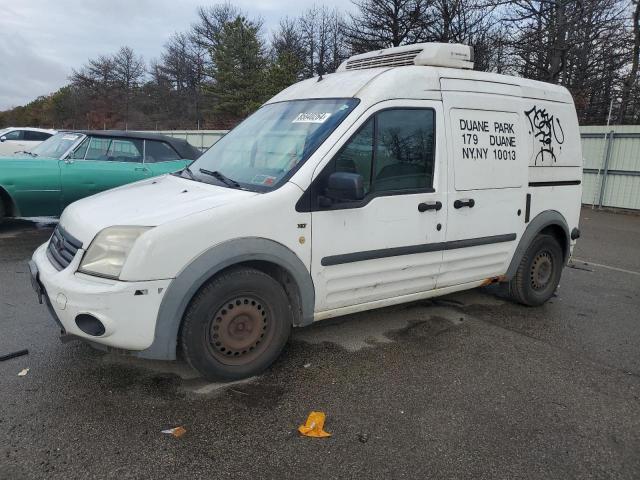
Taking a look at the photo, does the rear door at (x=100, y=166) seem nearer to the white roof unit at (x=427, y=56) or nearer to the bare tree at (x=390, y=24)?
the white roof unit at (x=427, y=56)

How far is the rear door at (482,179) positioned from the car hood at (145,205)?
6.17 feet

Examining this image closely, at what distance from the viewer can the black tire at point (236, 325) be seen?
3.22m

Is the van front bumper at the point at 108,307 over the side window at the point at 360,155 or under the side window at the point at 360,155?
under

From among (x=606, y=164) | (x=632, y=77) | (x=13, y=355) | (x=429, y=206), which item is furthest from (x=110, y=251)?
(x=632, y=77)

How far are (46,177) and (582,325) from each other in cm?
726

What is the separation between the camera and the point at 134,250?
9.75ft

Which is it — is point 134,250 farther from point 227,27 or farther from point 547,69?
point 227,27

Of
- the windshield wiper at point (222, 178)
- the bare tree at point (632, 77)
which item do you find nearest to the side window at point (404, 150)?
the windshield wiper at point (222, 178)

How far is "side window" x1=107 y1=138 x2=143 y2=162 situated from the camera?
8188 mm

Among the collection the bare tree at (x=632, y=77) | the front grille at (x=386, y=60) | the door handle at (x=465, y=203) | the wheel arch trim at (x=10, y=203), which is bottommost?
the wheel arch trim at (x=10, y=203)

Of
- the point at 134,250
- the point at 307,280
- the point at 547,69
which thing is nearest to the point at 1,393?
the point at 134,250

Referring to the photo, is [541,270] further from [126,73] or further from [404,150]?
[126,73]

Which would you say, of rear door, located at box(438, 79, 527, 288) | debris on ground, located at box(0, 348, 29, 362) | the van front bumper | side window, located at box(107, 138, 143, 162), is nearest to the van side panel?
rear door, located at box(438, 79, 527, 288)

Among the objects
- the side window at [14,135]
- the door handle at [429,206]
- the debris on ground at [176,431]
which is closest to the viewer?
the debris on ground at [176,431]
